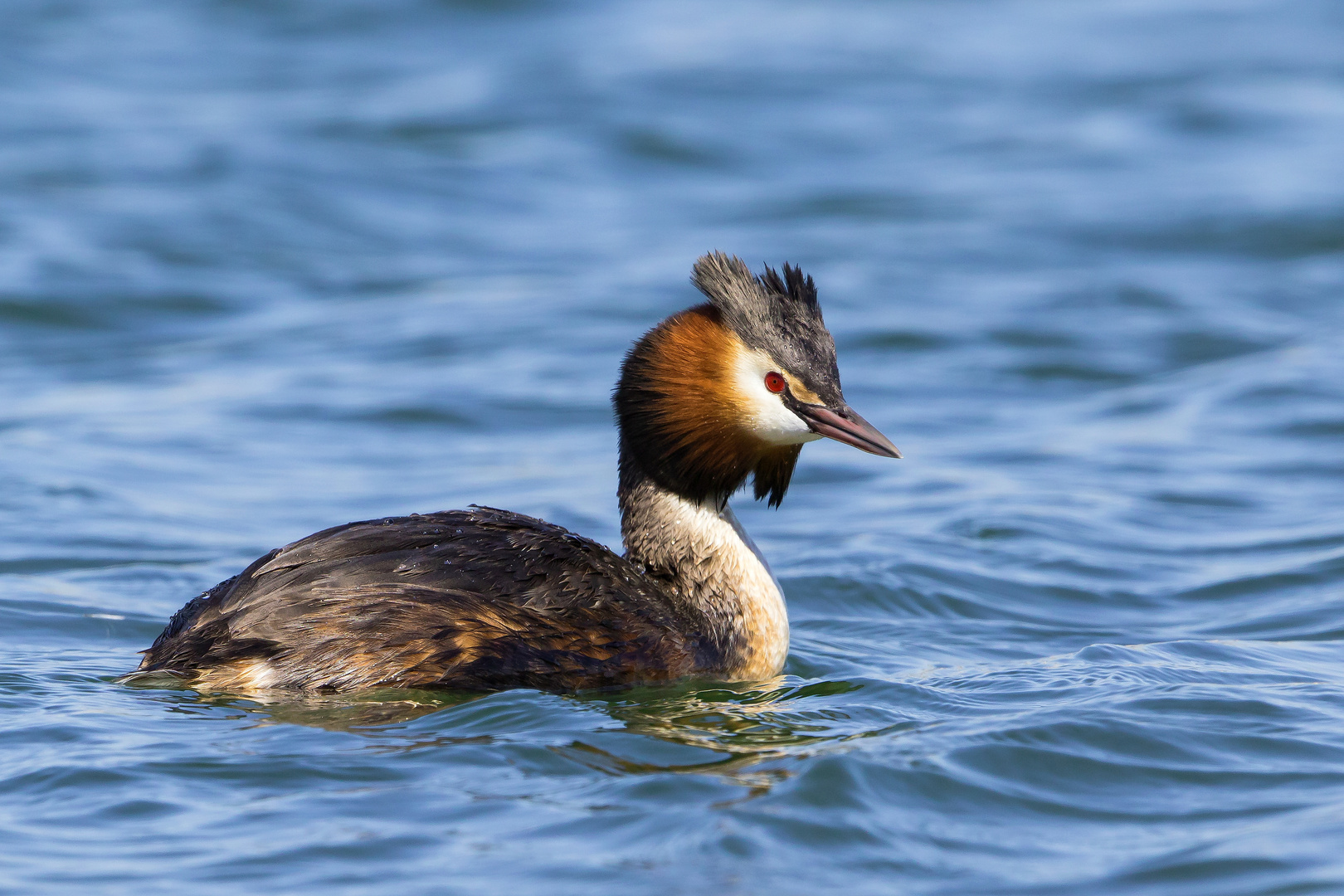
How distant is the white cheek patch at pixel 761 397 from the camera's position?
6.43 meters

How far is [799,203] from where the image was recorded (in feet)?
55.4

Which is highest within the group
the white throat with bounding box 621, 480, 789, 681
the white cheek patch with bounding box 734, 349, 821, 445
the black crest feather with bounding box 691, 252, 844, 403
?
the black crest feather with bounding box 691, 252, 844, 403

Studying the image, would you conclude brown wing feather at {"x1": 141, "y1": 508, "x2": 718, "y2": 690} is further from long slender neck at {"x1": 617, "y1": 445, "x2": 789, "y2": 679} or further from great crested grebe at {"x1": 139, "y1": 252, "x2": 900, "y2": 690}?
long slender neck at {"x1": 617, "y1": 445, "x2": 789, "y2": 679}

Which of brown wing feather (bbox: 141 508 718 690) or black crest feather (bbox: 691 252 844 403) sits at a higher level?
black crest feather (bbox: 691 252 844 403)

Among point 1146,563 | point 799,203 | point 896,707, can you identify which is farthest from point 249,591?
point 799,203

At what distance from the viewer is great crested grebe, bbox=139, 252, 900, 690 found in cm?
583

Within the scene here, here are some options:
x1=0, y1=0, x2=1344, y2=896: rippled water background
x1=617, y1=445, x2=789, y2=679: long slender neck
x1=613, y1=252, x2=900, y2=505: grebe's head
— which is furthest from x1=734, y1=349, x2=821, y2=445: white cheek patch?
x1=0, y1=0, x2=1344, y2=896: rippled water background

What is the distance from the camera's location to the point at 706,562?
6738 millimetres

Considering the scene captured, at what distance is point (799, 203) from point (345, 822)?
12.6 m

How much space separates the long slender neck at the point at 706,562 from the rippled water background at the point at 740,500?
0.23 metres

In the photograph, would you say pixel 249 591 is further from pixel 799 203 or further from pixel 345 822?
pixel 799 203

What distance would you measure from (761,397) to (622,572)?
80 cm

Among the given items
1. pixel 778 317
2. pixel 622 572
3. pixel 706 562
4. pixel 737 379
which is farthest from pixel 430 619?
pixel 778 317

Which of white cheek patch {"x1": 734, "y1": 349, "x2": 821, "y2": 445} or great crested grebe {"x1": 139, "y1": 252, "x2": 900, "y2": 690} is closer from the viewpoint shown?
great crested grebe {"x1": 139, "y1": 252, "x2": 900, "y2": 690}
